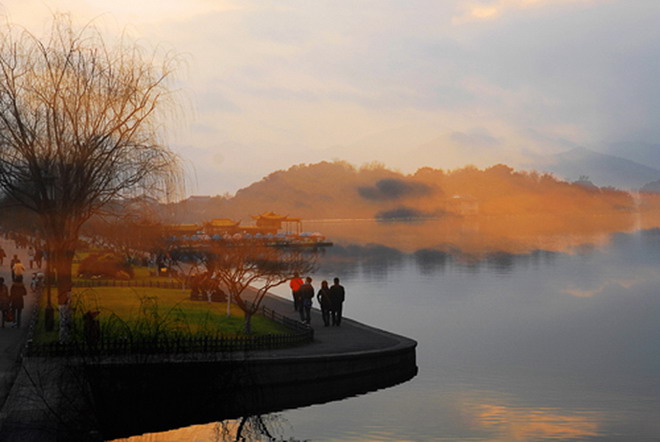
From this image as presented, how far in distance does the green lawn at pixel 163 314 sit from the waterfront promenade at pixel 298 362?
179 cm

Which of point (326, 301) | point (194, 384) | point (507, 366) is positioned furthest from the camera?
point (507, 366)

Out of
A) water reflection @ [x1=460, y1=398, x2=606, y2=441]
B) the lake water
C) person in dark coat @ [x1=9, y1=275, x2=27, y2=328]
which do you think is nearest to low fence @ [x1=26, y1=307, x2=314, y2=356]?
the lake water

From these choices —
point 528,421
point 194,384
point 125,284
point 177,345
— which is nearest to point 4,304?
point 177,345

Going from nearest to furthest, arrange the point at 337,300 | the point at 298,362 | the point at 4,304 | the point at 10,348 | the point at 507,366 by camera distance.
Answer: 1. the point at 298,362
2. the point at 10,348
3. the point at 4,304
4. the point at 337,300
5. the point at 507,366

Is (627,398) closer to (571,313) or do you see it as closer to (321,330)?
(321,330)

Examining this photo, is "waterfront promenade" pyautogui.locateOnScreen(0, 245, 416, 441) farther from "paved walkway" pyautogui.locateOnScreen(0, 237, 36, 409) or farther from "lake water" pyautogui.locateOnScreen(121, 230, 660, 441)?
"lake water" pyautogui.locateOnScreen(121, 230, 660, 441)

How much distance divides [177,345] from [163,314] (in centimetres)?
1089

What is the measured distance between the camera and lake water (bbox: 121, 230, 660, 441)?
2161 cm

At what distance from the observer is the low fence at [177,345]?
1834 cm

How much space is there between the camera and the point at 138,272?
6350cm

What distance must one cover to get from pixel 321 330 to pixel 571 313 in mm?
26132

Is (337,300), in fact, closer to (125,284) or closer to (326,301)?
(326,301)

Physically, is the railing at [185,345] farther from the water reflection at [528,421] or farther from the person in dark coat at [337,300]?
the water reflection at [528,421]

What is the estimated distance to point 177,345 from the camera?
19.2 metres
